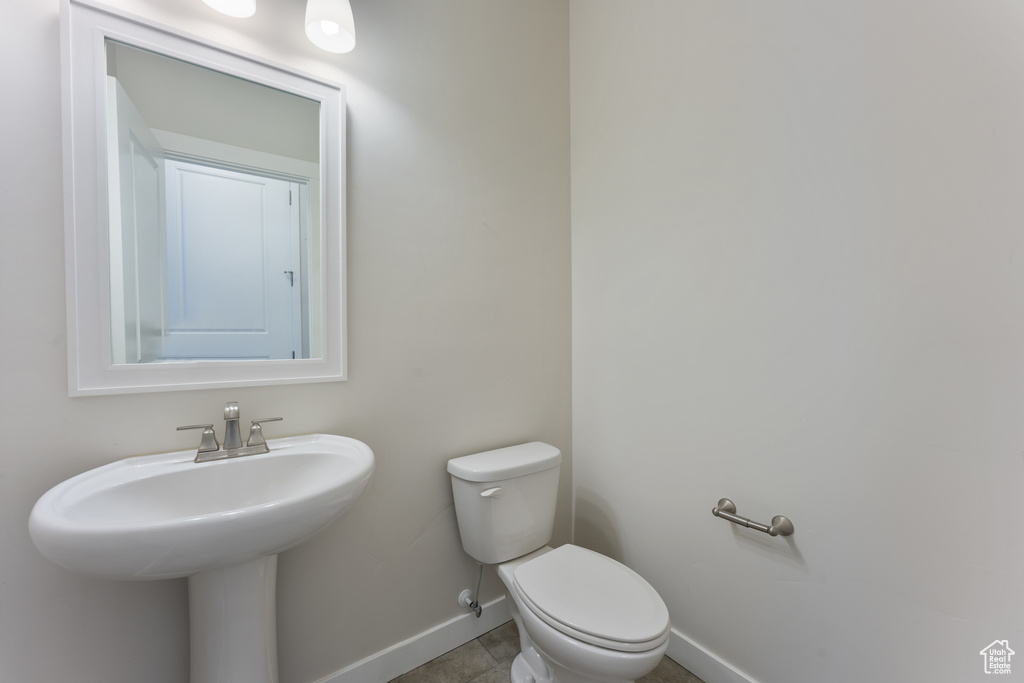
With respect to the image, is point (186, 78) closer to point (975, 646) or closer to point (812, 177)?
point (812, 177)

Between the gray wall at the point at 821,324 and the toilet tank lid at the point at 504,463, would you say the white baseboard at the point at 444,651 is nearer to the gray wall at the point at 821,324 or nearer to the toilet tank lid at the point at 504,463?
the gray wall at the point at 821,324

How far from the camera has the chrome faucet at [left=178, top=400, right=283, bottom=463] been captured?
0.91 metres

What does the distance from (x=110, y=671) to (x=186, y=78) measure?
4.58 ft

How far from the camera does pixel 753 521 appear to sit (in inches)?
43.1

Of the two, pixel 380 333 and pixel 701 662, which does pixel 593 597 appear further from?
pixel 380 333

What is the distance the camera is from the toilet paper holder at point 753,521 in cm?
103

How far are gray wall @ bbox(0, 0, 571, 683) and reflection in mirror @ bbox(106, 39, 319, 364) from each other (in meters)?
0.10

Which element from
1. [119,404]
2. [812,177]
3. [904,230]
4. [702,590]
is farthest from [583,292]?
[119,404]

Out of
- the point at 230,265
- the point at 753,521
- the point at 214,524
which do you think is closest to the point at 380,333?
the point at 230,265

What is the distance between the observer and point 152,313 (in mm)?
926

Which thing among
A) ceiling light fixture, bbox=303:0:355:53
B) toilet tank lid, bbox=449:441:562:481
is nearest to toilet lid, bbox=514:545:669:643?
toilet tank lid, bbox=449:441:562:481

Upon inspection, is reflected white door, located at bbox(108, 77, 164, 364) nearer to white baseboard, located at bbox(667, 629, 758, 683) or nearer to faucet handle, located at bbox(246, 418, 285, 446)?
faucet handle, located at bbox(246, 418, 285, 446)

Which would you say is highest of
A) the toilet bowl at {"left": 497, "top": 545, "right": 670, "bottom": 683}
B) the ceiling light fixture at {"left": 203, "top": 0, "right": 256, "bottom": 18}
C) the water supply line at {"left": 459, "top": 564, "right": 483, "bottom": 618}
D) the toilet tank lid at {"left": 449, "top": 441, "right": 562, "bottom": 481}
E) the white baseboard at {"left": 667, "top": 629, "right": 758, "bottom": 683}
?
the ceiling light fixture at {"left": 203, "top": 0, "right": 256, "bottom": 18}

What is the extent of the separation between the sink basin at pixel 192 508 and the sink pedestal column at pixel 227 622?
0.15 meters
